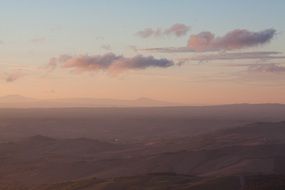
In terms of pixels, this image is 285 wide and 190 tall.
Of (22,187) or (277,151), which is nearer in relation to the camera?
(22,187)

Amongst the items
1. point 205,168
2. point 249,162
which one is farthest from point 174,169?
point 249,162

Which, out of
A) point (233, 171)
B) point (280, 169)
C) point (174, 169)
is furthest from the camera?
point (174, 169)

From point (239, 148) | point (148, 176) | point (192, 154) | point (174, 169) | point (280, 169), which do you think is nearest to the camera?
point (148, 176)

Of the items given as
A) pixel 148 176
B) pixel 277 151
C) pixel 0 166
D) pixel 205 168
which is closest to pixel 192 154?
pixel 205 168

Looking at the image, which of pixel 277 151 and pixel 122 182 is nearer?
pixel 122 182

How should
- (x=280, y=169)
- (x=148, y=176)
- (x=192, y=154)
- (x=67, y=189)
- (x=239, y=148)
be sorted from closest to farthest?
(x=67, y=189)
(x=148, y=176)
(x=280, y=169)
(x=192, y=154)
(x=239, y=148)

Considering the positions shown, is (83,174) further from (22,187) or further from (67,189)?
(67,189)

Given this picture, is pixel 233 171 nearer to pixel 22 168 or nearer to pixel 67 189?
pixel 67 189

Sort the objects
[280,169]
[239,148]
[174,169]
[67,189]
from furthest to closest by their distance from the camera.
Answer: [239,148] → [174,169] → [280,169] → [67,189]
